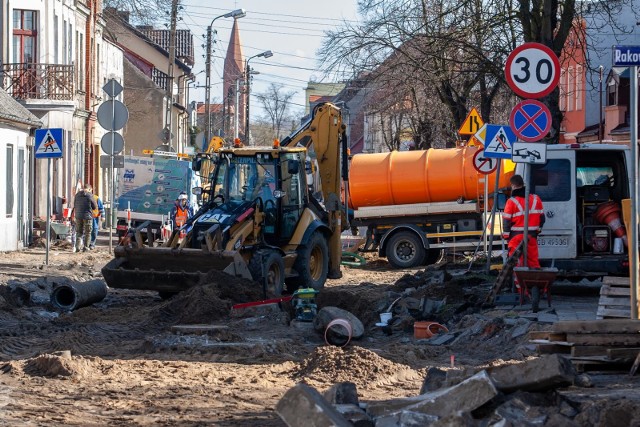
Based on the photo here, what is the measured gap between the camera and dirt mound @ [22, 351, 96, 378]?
10898 millimetres

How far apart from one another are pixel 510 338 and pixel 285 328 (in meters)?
2.98

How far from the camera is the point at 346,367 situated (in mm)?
11188

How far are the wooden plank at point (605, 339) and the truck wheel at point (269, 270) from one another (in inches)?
315

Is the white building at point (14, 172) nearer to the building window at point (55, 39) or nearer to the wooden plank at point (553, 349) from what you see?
the building window at point (55, 39)

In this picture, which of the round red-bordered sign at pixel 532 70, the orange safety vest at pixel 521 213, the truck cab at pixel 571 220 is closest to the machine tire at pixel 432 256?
the truck cab at pixel 571 220

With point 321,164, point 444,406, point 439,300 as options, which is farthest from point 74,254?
point 444,406

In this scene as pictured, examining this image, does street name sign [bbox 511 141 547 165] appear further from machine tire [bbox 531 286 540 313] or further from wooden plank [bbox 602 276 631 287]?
wooden plank [bbox 602 276 631 287]

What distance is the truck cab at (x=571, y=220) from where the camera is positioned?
17.7 meters

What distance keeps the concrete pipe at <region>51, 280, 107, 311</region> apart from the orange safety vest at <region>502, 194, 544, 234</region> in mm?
6315

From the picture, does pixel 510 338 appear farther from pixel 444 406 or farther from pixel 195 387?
pixel 444 406

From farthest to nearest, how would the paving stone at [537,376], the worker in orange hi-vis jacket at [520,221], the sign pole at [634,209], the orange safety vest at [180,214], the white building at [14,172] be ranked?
the orange safety vest at [180,214] → the white building at [14,172] → the worker in orange hi-vis jacket at [520,221] → the sign pole at [634,209] → the paving stone at [537,376]

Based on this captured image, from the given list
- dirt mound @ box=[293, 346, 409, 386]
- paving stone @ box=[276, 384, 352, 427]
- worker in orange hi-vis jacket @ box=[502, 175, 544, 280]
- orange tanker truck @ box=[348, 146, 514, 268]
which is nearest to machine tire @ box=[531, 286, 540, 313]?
worker in orange hi-vis jacket @ box=[502, 175, 544, 280]

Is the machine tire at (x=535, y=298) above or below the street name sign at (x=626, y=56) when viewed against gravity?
below

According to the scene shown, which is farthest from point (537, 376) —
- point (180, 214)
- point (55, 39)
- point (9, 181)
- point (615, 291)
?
point (55, 39)
